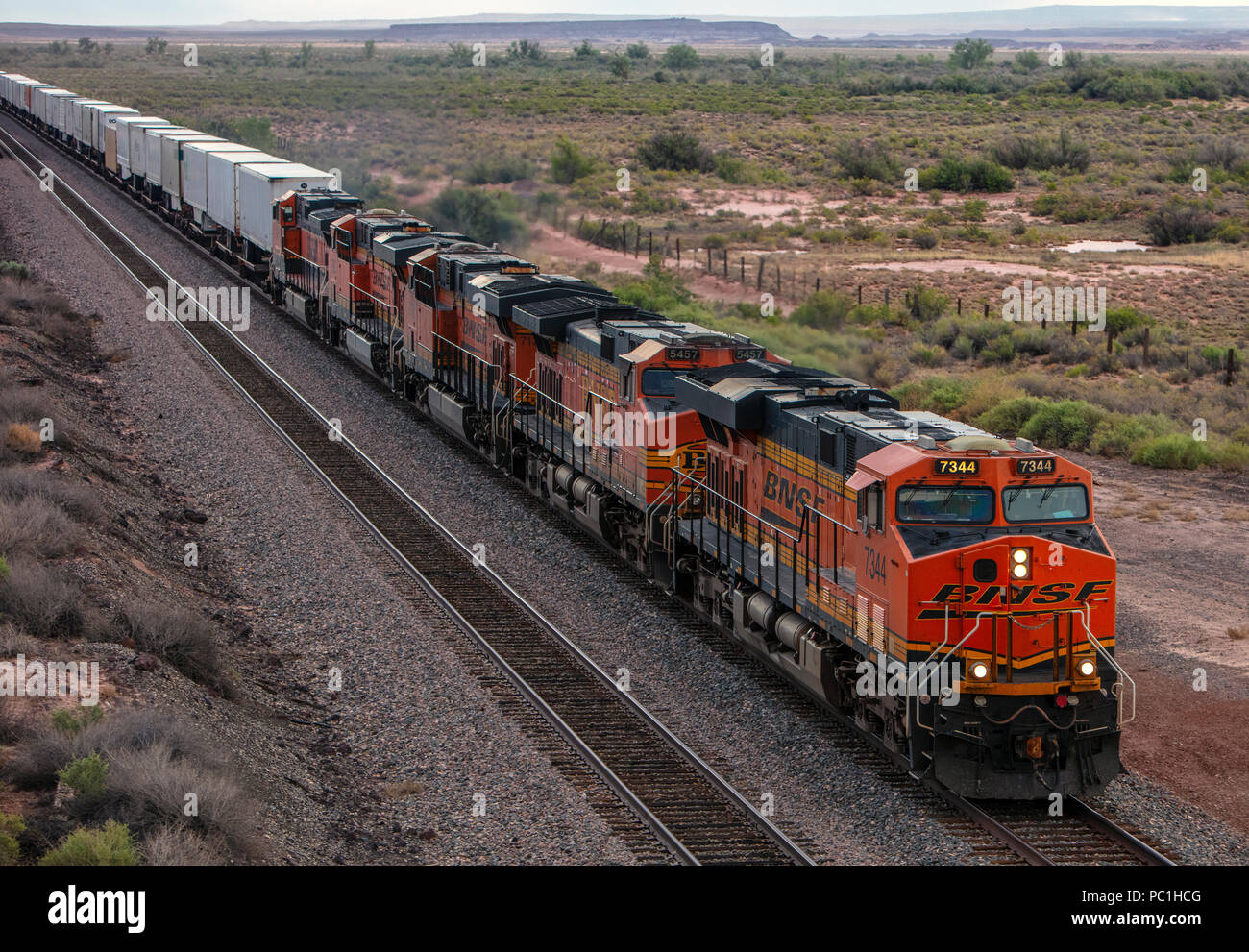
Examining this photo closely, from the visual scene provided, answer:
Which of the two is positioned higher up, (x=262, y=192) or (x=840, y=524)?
(x=262, y=192)

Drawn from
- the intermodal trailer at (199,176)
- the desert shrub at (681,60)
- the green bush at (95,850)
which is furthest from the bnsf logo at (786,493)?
the desert shrub at (681,60)

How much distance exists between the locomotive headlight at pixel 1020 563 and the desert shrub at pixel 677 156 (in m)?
65.7

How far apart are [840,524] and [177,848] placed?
716cm

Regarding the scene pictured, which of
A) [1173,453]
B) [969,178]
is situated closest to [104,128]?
[969,178]

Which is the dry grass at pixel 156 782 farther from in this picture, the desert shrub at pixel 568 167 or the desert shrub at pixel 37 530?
the desert shrub at pixel 568 167

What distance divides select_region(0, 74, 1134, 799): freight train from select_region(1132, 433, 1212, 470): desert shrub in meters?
9.86

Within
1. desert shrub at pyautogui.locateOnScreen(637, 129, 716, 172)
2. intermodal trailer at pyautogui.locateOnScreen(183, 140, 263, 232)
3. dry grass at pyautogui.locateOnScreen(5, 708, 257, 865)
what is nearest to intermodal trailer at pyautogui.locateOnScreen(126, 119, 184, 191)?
intermodal trailer at pyautogui.locateOnScreen(183, 140, 263, 232)

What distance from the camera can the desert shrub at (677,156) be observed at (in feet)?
251

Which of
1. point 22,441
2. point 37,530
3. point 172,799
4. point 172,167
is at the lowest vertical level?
point 172,799

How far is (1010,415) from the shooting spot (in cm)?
2880

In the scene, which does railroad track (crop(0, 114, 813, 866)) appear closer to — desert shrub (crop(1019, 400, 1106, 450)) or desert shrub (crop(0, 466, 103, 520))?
desert shrub (crop(0, 466, 103, 520))

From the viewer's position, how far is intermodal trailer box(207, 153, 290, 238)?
4266 centimetres

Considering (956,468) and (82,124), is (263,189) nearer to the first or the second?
(956,468)
